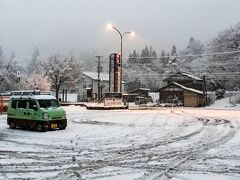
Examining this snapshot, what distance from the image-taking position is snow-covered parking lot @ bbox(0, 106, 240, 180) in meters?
10.9

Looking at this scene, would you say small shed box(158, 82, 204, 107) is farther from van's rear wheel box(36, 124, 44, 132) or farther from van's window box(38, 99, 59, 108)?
van's rear wheel box(36, 124, 44, 132)

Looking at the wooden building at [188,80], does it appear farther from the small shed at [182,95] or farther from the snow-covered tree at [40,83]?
the snow-covered tree at [40,83]

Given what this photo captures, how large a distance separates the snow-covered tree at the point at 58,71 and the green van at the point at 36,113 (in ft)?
179

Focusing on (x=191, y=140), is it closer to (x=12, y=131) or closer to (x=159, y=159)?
(x=159, y=159)

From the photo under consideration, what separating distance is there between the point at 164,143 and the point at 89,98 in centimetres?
5793

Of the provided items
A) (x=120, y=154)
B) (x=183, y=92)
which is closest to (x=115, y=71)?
(x=183, y=92)

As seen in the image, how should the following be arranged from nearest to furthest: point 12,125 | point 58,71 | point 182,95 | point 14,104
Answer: point 14,104
point 12,125
point 182,95
point 58,71

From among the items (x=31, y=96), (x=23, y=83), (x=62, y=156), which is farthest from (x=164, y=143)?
(x=23, y=83)

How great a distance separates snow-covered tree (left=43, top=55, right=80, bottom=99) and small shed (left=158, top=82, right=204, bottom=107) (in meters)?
19.0

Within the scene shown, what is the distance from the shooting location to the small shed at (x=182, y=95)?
72.6 m

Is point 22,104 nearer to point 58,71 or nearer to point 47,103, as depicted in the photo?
point 47,103

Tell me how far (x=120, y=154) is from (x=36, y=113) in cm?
873

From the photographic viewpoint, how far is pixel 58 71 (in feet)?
265

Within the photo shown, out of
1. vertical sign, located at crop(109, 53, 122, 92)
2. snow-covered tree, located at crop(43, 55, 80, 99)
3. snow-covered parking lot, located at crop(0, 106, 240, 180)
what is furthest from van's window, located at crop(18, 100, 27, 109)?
snow-covered tree, located at crop(43, 55, 80, 99)
